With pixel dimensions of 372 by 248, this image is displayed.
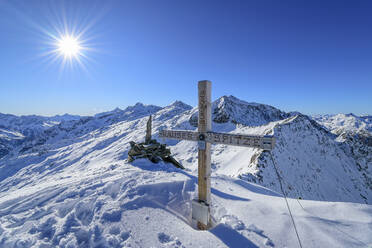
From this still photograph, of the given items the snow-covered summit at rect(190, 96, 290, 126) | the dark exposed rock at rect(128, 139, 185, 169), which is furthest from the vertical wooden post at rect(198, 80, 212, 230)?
the snow-covered summit at rect(190, 96, 290, 126)

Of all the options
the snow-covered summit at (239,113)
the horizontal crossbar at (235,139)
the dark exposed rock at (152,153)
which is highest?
the snow-covered summit at (239,113)

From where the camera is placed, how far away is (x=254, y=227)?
14.8ft

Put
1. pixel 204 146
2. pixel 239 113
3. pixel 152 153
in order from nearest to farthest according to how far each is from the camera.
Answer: pixel 204 146 < pixel 152 153 < pixel 239 113

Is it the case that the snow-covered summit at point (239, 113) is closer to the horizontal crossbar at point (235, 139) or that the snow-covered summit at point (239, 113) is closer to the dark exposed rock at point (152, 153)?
the dark exposed rock at point (152, 153)

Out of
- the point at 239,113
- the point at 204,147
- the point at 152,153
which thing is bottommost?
the point at 152,153

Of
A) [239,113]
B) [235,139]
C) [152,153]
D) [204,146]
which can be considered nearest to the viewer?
[235,139]

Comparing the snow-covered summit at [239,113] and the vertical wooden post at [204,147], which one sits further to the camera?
the snow-covered summit at [239,113]

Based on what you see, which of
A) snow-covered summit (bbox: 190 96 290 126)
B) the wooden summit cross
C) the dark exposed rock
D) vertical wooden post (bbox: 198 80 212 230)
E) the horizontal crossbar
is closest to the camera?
the horizontal crossbar

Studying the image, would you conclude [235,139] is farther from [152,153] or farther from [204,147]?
[152,153]

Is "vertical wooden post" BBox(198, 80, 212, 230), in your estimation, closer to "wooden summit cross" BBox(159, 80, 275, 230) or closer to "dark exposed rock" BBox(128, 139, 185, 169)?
"wooden summit cross" BBox(159, 80, 275, 230)

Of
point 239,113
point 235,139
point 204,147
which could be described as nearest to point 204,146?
point 204,147

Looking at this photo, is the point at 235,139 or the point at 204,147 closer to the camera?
the point at 235,139

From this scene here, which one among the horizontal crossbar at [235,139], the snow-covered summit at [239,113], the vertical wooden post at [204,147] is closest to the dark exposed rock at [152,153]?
the horizontal crossbar at [235,139]

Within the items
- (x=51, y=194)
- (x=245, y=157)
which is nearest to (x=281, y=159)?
(x=245, y=157)
